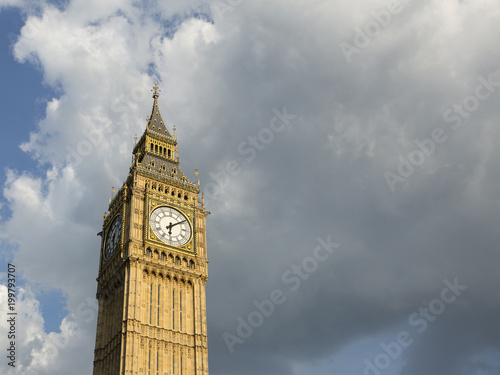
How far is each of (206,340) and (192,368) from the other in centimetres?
446

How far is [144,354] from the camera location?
75.1 metres

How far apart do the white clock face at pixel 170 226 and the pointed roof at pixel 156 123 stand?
60.1 ft

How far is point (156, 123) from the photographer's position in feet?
343

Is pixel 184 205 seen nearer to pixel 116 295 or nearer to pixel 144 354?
pixel 116 295

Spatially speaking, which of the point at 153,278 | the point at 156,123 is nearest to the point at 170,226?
the point at 153,278

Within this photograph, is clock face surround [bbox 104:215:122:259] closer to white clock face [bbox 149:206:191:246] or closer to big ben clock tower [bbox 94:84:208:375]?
big ben clock tower [bbox 94:84:208:375]

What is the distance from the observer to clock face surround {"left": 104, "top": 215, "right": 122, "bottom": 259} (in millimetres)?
87000

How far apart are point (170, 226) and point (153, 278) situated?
328 inches

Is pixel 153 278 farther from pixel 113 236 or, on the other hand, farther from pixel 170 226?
pixel 113 236

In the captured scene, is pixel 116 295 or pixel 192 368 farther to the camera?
pixel 116 295

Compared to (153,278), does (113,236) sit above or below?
above

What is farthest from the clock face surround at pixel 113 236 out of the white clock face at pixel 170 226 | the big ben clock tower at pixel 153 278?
the white clock face at pixel 170 226

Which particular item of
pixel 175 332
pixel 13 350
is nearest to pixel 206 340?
pixel 175 332

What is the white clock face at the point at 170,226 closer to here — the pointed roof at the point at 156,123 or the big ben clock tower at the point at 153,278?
the big ben clock tower at the point at 153,278
